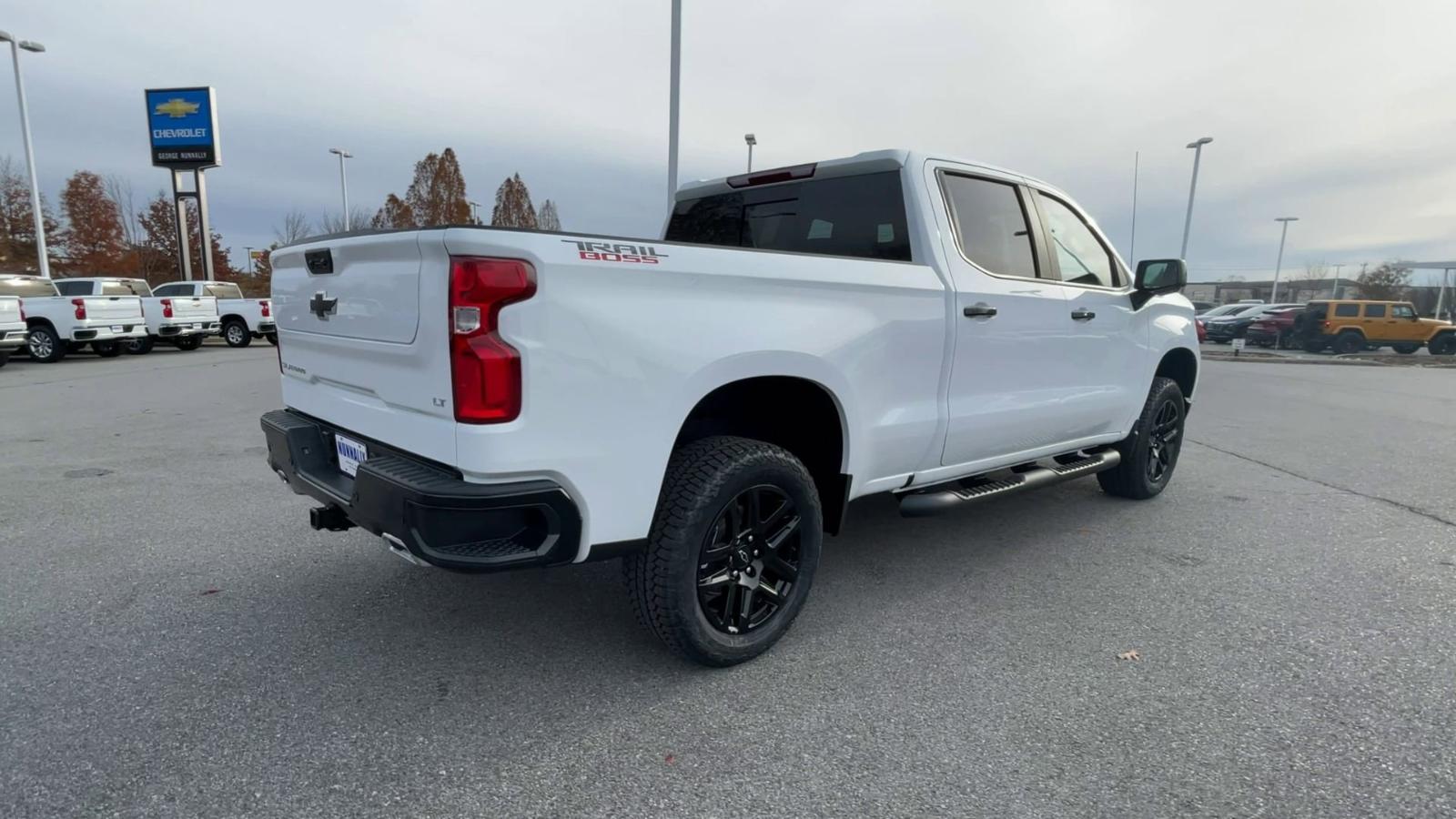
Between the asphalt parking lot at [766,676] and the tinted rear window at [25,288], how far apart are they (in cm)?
1287

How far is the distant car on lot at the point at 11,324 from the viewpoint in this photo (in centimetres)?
1293

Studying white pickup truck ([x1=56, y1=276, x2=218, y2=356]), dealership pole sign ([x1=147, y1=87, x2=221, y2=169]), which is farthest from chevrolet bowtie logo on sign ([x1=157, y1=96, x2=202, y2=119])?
white pickup truck ([x1=56, y1=276, x2=218, y2=356])

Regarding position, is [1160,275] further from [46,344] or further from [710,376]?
[46,344]

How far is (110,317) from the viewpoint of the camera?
51.2ft

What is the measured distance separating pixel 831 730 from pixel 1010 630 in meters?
1.14

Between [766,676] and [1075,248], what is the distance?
10.0 feet

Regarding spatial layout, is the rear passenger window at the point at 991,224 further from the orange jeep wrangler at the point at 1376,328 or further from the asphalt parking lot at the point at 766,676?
the orange jeep wrangler at the point at 1376,328

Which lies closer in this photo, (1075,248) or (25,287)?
(1075,248)

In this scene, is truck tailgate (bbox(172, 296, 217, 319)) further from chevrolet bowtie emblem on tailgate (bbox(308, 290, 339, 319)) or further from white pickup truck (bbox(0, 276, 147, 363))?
chevrolet bowtie emblem on tailgate (bbox(308, 290, 339, 319))

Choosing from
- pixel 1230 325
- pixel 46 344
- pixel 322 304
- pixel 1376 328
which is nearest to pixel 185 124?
pixel 46 344

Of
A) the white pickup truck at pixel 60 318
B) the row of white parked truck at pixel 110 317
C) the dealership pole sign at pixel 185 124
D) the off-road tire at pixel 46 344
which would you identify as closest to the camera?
the row of white parked truck at pixel 110 317

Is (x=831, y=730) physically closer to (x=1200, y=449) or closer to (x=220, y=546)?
(x=220, y=546)

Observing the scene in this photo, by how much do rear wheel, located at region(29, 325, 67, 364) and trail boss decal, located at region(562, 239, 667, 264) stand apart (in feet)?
59.2

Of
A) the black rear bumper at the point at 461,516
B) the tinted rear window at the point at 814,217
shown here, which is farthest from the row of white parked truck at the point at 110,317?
the black rear bumper at the point at 461,516
